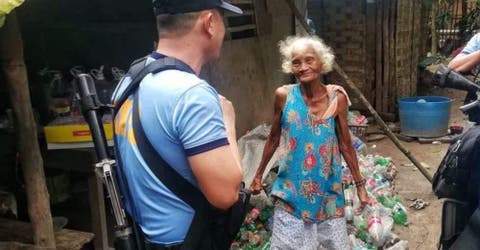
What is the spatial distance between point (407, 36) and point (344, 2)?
1.27 metres

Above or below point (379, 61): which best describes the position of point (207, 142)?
above

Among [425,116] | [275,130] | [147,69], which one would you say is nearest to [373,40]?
[425,116]

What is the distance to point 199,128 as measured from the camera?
137 cm

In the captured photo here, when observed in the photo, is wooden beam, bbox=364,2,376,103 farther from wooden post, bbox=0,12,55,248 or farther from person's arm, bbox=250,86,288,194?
wooden post, bbox=0,12,55,248

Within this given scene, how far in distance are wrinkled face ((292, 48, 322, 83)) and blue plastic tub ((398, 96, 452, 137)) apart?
15.2 feet

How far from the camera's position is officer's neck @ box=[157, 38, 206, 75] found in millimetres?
1528

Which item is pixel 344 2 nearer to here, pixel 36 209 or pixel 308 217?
pixel 308 217

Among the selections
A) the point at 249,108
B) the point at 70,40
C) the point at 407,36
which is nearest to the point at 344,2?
the point at 407,36

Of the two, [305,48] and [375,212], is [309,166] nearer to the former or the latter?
[305,48]

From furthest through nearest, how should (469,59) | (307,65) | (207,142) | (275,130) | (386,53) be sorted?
(386,53), (275,130), (307,65), (469,59), (207,142)

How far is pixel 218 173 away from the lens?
4.56ft

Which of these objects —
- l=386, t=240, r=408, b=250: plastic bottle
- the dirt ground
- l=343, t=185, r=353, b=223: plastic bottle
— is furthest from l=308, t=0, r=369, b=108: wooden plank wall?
l=386, t=240, r=408, b=250: plastic bottle

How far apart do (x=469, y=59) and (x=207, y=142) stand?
2056 mm

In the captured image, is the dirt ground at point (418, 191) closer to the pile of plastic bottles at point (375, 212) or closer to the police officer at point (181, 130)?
the pile of plastic bottles at point (375, 212)
